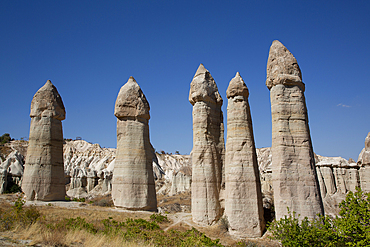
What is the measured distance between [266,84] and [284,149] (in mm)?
3393

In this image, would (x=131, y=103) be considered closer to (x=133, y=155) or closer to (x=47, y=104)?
(x=133, y=155)

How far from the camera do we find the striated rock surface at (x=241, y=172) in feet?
43.5

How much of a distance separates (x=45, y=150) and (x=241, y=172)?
14157mm

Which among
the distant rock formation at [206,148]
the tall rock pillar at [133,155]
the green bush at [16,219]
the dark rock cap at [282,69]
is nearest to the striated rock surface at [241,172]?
the distant rock formation at [206,148]

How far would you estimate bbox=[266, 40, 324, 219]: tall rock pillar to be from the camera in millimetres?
11570

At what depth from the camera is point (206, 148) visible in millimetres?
16328

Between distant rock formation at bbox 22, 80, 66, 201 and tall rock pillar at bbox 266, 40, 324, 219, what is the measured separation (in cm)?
1544

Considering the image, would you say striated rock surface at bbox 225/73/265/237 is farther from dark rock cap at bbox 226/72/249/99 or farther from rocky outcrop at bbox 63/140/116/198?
rocky outcrop at bbox 63/140/116/198

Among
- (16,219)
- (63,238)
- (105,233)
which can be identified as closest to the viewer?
(63,238)

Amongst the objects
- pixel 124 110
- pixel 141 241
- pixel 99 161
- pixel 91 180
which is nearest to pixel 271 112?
pixel 141 241

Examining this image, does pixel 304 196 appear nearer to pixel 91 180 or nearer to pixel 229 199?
pixel 229 199

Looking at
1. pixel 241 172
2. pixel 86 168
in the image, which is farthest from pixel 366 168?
pixel 86 168

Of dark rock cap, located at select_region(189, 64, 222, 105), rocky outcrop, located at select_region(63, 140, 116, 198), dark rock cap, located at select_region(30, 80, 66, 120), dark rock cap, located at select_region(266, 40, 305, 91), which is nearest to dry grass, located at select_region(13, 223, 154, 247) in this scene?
dark rock cap, located at select_region(266, 40, 305, 91)

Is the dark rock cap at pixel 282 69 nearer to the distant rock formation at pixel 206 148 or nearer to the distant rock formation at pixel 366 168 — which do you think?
the distant rock formation at pixel 206 148
